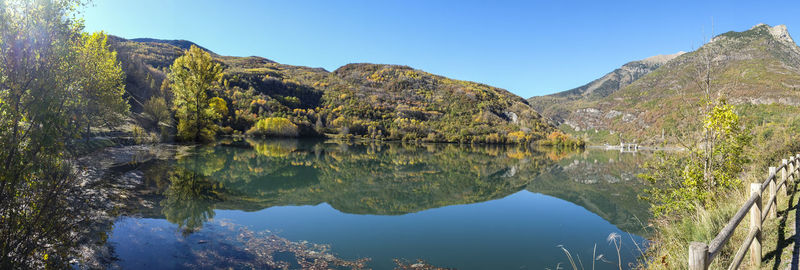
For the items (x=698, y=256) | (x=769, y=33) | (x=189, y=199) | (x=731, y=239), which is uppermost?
(x=769, y=33)

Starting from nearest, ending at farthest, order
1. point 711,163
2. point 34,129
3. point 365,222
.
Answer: point 34,129
point 711,163
point 365,222

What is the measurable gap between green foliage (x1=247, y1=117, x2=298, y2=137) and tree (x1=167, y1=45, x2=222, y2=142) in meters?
37.9

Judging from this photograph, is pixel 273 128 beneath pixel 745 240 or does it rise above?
above

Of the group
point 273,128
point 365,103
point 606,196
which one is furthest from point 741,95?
point 273,128

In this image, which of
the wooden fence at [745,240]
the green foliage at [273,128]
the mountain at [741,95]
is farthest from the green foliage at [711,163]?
the green foliage at [273,128]

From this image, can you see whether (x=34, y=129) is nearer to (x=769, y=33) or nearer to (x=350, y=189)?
(x=350, y=189)

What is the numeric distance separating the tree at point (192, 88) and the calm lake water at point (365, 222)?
11.2 m

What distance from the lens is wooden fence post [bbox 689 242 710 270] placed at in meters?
2.27

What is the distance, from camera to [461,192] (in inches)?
666

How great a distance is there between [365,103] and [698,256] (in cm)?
11894

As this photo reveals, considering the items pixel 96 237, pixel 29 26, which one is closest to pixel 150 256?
pixel 96 237

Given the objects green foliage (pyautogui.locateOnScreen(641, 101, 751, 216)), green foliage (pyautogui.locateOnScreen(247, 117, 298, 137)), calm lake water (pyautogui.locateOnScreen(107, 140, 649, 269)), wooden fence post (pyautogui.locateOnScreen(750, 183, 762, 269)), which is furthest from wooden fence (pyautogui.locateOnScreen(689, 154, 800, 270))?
green foliage (pyautogui.locateOnScreen(247, 117, 298, 137))

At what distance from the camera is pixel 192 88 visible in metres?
27.3

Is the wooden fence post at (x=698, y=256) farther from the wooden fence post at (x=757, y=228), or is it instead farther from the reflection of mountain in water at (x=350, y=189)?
the reflection of mountain in water at (x=350, y=189)
